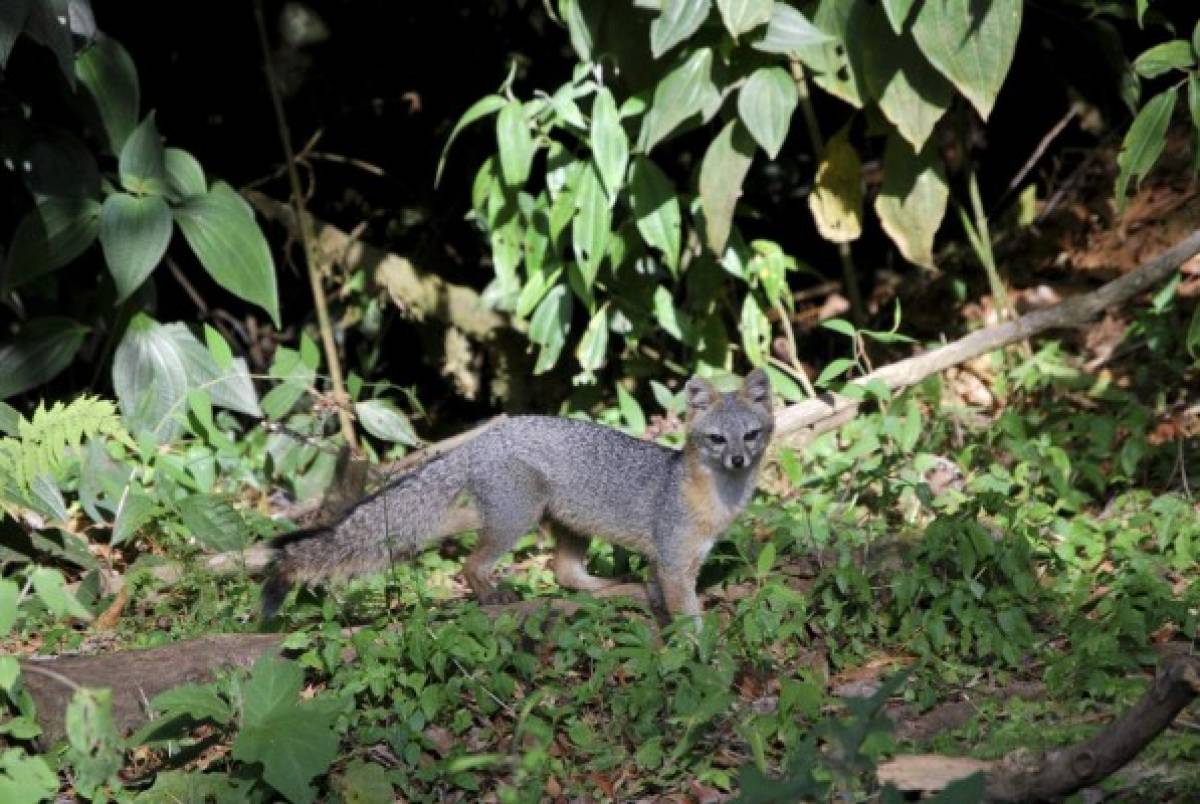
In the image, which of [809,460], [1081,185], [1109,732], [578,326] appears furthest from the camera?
[1081,185]

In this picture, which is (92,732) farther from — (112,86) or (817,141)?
(817,141)

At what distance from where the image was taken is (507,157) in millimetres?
8172

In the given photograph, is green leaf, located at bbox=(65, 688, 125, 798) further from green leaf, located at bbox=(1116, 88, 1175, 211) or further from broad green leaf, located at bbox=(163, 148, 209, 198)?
green leaf, located at bbox=(1116, 88, 1175, 211)

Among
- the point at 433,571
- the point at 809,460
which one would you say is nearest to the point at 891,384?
the point at 809,460

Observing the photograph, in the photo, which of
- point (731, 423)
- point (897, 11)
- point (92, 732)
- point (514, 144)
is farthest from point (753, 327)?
point (92, 732)

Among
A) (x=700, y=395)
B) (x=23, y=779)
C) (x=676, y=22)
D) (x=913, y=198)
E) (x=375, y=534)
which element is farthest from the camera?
(x=913, y=198)

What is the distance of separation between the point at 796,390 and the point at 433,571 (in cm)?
237

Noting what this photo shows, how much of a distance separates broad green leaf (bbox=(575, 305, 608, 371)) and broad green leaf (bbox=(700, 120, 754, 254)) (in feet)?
3.28

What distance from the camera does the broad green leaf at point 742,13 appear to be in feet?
23.8

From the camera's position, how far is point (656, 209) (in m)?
8.22

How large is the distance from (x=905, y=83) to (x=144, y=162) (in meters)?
3.82

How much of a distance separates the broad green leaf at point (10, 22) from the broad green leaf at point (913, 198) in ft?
14.2

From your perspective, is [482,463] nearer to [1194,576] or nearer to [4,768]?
[4,768]

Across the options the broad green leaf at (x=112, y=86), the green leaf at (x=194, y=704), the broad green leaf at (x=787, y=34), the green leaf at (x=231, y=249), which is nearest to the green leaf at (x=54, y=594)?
the green leaf at (x=194, y=704)
